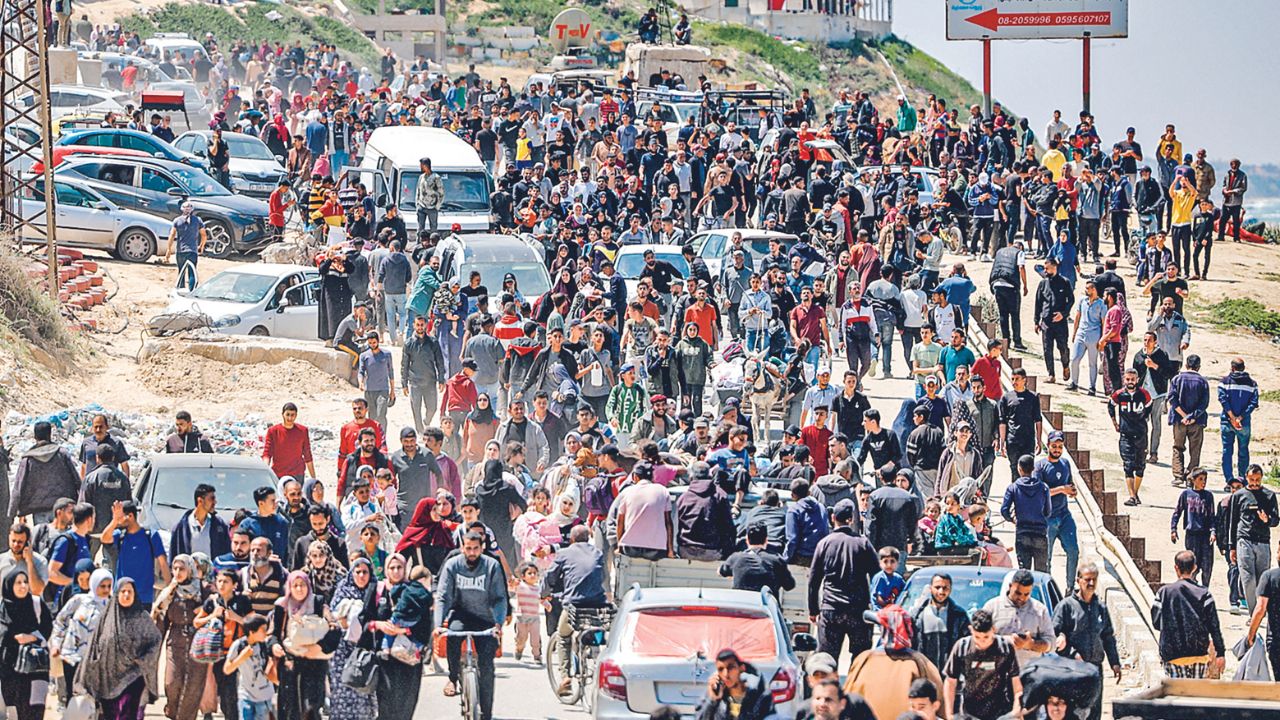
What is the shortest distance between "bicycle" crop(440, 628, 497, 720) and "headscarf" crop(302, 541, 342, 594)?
2.59ft

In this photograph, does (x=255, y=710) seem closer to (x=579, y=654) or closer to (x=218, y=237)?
(x=579, y=654)

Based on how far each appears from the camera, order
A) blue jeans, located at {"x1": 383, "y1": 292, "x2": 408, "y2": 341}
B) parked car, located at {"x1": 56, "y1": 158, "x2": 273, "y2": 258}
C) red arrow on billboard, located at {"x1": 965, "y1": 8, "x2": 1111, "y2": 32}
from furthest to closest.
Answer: red arrow on billboard, located at {"x1": 965, "y1": 8, "x2": 1111, "y2": 32}
parked car, located at {"x1": 56, "y1": 158, "x2": 273, "y2": 258}
blue jeans, located at {"x1": 383, "y1": 292, "x2": 408, "y2": 341}

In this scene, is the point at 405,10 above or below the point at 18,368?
above

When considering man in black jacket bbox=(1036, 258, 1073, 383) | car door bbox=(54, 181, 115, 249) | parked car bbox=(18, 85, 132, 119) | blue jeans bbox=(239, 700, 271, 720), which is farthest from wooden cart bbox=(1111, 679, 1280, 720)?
parked car bbox=(18, 85, 132, 119)

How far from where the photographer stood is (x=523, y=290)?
1032 inches

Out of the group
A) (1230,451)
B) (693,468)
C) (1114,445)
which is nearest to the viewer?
(693,468)

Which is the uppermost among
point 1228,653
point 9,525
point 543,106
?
point 543,106

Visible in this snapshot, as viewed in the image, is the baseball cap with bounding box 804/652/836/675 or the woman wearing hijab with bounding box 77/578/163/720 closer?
the baseball cap with bounding box 804/652/836/675

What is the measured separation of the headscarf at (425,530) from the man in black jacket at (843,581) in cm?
263

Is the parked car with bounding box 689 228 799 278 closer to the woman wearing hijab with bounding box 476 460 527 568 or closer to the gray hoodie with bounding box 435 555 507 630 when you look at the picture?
the woman wearing hijab with bounding box 476 460 527 568

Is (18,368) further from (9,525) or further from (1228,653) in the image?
(1228,653)

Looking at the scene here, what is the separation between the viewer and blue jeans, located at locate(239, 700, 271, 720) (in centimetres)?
1249

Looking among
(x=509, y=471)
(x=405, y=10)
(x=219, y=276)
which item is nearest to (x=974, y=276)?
(x=219, y=276)

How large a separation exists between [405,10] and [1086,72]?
43.9 m
